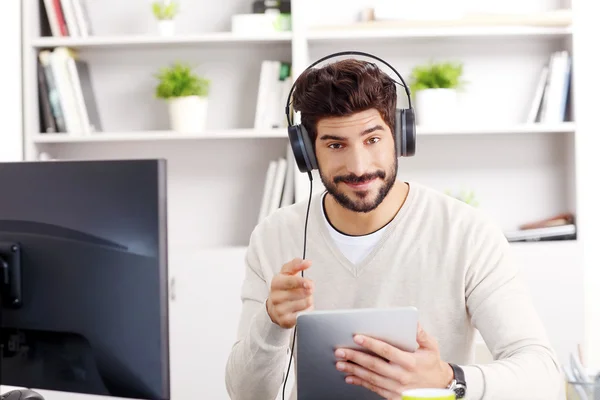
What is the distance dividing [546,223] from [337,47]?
3.25 ft

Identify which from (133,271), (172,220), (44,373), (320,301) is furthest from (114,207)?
(172,220)

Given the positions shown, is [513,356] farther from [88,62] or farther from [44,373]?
[88,62]

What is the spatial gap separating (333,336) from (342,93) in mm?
618

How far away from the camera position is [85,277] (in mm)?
1115

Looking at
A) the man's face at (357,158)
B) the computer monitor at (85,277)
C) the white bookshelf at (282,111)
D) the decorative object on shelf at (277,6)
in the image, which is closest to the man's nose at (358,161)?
the man's face at (357,158)

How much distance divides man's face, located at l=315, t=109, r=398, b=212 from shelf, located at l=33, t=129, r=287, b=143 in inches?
48.2

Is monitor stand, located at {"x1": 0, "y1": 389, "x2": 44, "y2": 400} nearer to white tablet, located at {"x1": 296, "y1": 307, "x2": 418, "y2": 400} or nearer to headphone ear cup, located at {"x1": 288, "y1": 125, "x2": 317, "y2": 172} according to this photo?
white tablet, located at {"x1": 296, "y1": 307, "x2": 418, "y2": 400}

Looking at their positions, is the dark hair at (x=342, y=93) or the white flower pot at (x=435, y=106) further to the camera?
the white flower pot at (x=435, y=106)

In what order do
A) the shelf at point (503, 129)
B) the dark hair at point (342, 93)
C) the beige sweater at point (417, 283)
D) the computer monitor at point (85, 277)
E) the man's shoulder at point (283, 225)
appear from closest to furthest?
1. the computer monitor at point (85, 277)
2. the beige sweater at point (417, 283)
3. the dark hair at point (342, 93)
4. the man's shoulder at point (283, 225)
5. the shelf at point (503, 129)

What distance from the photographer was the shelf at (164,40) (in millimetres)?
2924

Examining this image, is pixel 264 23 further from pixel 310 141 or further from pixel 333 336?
pixel 333 336

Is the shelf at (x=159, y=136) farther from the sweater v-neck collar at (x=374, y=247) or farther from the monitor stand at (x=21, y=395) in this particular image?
the monitor stand at (x=21, y=395)

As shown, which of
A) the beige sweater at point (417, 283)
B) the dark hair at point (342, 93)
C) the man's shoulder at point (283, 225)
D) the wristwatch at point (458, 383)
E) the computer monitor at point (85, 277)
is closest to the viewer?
the computer monitor at point (85, 277)

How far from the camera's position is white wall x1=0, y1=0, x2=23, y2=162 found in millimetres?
2871
